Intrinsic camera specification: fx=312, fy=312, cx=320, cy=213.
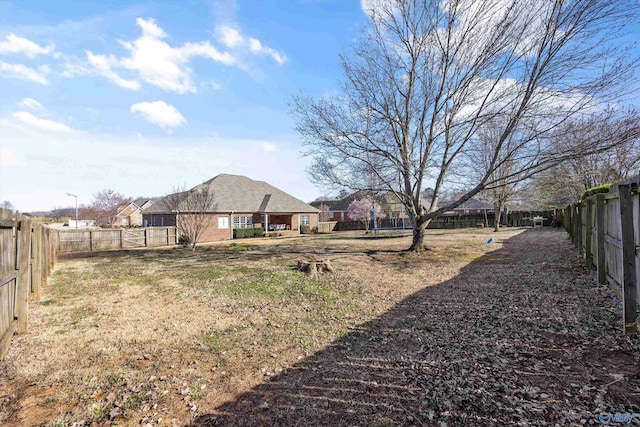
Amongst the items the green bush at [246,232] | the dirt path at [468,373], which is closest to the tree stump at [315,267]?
the dirt path at [468,373]

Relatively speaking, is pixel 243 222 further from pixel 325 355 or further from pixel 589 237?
pixel 325 355

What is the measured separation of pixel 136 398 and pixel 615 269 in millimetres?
6826

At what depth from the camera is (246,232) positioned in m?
26.7

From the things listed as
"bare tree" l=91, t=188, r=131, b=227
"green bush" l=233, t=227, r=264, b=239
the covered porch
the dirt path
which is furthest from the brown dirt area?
"bare tree" l=91, t=188, r=131, b=227

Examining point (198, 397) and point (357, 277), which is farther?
point (357, 277)

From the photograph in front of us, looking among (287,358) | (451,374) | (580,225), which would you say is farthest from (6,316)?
(580,225)

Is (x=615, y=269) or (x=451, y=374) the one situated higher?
(x=615, y=269)

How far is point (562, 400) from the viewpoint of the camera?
2848mm

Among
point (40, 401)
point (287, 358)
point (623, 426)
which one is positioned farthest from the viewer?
point (287, 358)

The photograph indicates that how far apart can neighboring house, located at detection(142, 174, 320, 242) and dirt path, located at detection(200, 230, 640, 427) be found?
20268 millimetres

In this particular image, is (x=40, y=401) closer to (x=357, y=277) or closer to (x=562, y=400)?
(x=562, y=400)

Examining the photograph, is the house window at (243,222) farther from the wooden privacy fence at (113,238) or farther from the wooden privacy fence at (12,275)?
the wooden privacy fence at (12,275)

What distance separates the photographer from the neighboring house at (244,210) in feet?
83.4

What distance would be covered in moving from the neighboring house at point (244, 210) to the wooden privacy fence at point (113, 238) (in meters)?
1.59
